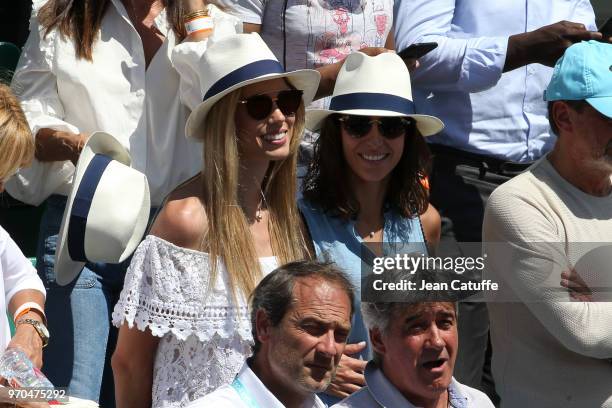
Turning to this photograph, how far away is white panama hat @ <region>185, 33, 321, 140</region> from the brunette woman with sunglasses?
9.4 inches

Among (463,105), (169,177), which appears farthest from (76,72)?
(463,105)

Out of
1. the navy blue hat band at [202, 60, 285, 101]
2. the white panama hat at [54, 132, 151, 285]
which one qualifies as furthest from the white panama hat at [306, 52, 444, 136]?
the white panama hat at [54, 132, 151, 285]

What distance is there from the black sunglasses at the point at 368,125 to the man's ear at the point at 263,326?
3.86 feet

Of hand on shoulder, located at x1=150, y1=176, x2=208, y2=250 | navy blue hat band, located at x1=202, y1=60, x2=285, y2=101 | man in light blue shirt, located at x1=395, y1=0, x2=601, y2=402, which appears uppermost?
navy blue hat band, located at x1=202, y1=60, x2=285, y2=101

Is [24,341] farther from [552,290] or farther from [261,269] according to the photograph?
[552,290]

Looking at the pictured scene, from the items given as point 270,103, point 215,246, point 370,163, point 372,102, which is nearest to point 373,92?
point 372,102

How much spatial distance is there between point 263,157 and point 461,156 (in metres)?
1.16

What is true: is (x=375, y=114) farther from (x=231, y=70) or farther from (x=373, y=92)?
(x=231, y=70)

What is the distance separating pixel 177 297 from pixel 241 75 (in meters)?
0.71

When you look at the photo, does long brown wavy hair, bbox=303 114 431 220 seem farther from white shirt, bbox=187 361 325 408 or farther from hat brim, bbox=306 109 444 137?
white shirt, bbox=187 361 325 408

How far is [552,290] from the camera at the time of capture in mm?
3857

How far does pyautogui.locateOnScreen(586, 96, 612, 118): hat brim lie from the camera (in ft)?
13.4

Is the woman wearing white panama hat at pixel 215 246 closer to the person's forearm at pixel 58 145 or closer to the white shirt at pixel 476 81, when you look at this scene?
the person's forearm at pixel 58 145


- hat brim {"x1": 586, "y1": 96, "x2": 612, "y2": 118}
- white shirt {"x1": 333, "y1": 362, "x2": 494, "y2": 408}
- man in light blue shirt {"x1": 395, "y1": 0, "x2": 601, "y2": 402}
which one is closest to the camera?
white shirt {"x1": 333, "y1": 362, "x2": 494, "y2": 408}
